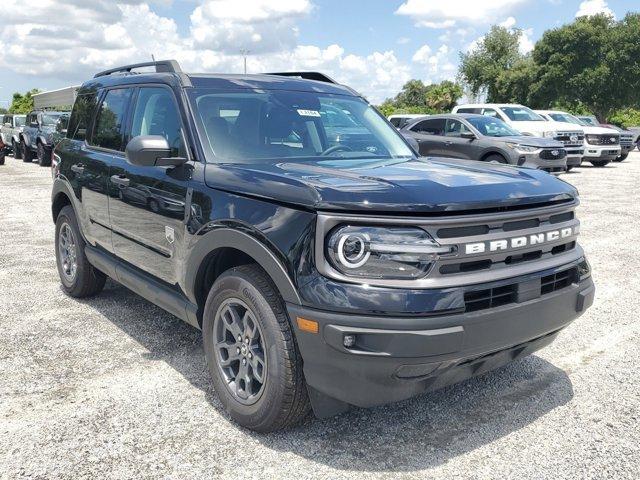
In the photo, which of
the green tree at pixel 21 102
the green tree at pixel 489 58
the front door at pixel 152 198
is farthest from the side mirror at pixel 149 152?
the green tree at pixel 21 102

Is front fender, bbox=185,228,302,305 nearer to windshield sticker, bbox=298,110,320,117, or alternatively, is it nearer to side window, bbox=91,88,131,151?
windshield sticker, bbox=298,110,320,117

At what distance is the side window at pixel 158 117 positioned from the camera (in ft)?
12.2

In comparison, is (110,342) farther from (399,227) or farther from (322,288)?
(399,227)

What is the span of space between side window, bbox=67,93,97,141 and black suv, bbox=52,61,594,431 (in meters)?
1.01

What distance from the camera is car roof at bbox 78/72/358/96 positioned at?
3.83 meters

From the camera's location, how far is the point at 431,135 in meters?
14.4

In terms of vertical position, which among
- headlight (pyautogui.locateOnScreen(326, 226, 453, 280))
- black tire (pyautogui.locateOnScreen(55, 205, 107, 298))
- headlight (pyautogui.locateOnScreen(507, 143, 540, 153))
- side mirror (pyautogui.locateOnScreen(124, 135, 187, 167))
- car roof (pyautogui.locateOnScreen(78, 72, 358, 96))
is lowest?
black tire (pyautogui.locateOnScreen(55, 205, 107, 298))

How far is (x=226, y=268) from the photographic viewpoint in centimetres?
337

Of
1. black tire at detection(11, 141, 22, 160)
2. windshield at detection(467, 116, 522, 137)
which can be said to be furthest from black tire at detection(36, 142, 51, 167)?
windshield at detection(467, 116, 522, 137)

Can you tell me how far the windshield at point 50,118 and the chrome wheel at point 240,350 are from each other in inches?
759

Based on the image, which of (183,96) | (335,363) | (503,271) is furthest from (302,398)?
(183,96)

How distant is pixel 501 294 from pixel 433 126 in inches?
483

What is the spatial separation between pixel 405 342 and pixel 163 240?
1.82 metres

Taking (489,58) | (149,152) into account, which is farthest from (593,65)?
(149,152)
